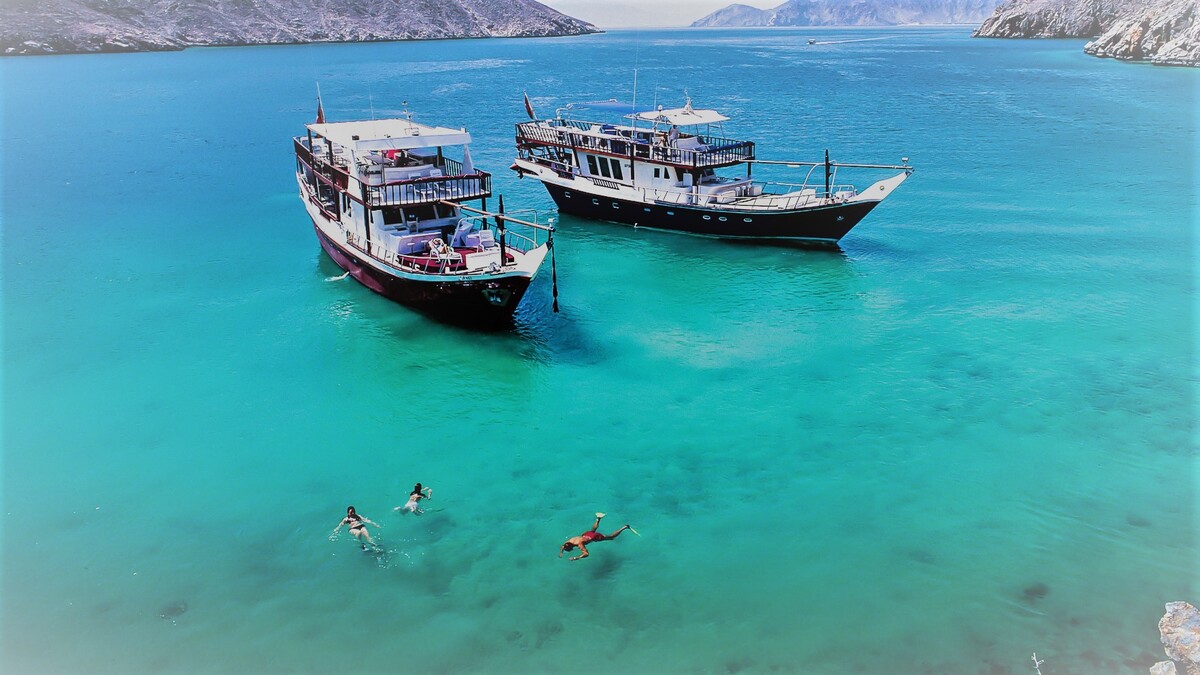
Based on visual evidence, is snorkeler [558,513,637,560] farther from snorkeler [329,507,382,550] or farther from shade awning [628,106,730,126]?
shade awning [628,106,730,126]

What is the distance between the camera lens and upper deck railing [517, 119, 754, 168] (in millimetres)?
53219

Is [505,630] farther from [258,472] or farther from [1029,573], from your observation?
[1029,573]

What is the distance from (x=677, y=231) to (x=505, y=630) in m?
37.7

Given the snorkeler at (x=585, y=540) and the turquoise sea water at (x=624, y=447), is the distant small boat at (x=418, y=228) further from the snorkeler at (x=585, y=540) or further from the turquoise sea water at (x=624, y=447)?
the snorkeler at (x=585, y=540)

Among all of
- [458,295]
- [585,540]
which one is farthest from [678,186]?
[585,540]

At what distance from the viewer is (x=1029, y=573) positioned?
22.2m

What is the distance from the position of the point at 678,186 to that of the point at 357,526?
3619 cm

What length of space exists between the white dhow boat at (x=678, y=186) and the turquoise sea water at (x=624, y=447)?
186cm

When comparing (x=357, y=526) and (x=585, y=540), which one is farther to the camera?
(x=357, y=526)

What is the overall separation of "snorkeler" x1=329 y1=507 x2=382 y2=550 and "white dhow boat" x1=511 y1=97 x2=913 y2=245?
110 ft

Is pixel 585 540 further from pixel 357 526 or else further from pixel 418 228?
pixel 418 228

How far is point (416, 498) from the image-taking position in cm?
2561

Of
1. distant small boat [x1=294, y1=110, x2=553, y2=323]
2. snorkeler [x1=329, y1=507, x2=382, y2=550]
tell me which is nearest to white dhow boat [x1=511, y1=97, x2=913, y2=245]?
distant small boat [x1=294, y1=110, x2=553, y2=323]

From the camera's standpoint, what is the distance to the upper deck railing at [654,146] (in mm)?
53219
